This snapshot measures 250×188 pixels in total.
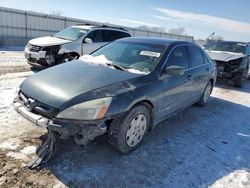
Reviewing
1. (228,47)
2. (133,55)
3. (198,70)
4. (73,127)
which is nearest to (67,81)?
(73,127)

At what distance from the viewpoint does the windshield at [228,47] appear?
34.0 feet

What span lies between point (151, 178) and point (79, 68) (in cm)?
204

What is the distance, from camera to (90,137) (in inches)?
119

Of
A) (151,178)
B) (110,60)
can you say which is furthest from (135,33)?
(151,178)

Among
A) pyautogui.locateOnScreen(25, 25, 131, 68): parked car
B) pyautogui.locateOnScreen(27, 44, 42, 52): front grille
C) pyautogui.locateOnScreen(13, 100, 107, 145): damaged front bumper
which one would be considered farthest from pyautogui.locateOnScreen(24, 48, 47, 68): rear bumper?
pyautogui.locateOnScreen(13, 100, 107, 145): damaged front bumper

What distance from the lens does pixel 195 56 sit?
215 inches

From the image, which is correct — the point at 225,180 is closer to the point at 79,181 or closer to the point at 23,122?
the point at 79,181

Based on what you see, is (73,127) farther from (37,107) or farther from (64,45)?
(64,45)

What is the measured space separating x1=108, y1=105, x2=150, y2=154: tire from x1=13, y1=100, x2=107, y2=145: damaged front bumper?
9.7 inches

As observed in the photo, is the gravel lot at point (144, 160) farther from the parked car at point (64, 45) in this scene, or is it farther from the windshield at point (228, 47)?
the windshield at point (228, 47)

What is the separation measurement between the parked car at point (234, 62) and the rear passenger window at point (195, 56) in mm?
3894

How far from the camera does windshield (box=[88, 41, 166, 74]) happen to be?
4.05 m

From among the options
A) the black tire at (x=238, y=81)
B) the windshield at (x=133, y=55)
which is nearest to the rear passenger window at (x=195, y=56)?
the windshield at (x=133, y=55)

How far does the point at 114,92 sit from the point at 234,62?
7.55m
